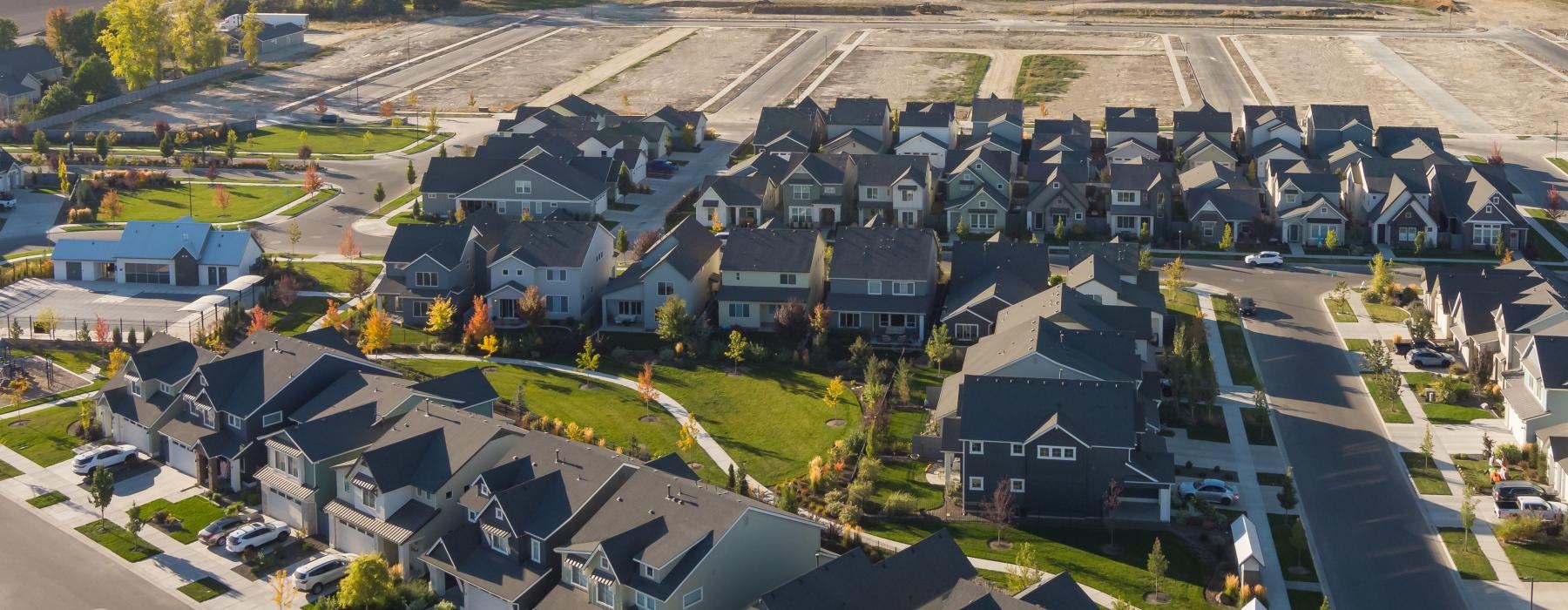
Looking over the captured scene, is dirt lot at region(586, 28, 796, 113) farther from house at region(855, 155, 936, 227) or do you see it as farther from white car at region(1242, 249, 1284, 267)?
white car at region(1242, 249, 1284, 267)

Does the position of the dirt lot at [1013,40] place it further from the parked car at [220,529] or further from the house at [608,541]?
the house at [608,541]

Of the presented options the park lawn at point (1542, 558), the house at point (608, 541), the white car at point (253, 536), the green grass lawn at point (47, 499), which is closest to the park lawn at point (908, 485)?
the house at point (608, 541)

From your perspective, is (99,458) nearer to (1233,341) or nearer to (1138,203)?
(1233,341)

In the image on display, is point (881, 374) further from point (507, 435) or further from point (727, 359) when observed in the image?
point (507, 435)

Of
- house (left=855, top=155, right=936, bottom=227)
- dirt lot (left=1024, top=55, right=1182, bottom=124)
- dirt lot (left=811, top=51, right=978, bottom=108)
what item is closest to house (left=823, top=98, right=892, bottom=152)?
dirt lot (left=811, top=51, right=978, bottom=108)

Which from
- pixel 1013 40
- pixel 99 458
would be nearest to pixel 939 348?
pixel 99 458
